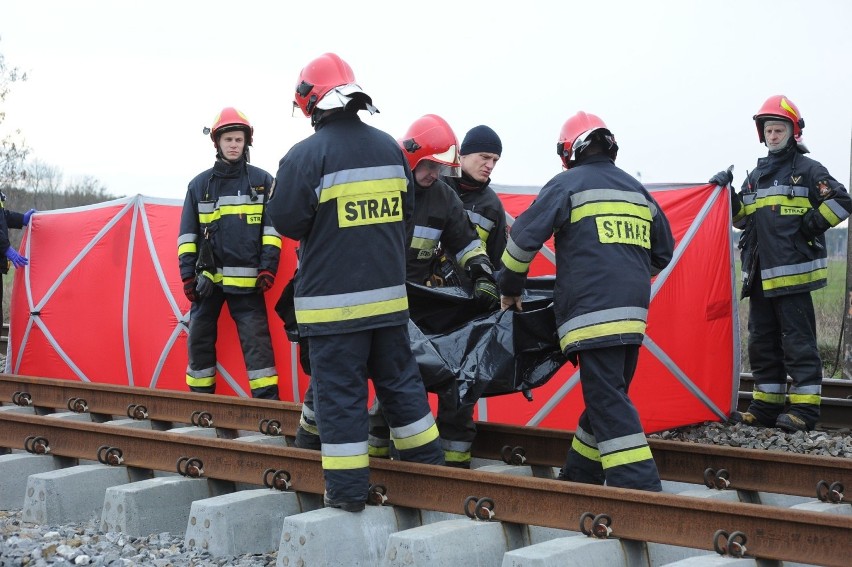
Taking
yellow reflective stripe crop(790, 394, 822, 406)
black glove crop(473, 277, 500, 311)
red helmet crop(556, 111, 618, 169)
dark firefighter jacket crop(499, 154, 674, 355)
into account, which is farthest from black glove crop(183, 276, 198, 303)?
yellow reflective stripe crop(790, 394, 822, 406)

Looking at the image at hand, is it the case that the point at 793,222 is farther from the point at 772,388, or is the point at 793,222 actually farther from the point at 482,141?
the point at 482,141

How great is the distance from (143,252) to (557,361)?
4544 millimetres

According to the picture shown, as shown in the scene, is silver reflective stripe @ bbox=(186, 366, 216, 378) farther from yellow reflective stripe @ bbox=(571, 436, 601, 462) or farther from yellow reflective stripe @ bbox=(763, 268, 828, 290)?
yellow reflective stripe @ bbox=(763, 268, 828, 290)

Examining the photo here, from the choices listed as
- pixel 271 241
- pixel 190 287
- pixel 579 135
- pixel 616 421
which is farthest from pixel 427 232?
pixel 190 287

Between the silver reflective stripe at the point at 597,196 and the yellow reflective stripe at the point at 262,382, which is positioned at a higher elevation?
the silver reflective stripe at the point at 597,196

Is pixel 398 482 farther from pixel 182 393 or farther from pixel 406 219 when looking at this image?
pixel 182 393

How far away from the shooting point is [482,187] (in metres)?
6.31

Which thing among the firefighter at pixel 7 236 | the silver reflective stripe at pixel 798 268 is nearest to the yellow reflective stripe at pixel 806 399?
the silver reflective stripe at pixel 798 268

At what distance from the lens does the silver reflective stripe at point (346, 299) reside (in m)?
4.44

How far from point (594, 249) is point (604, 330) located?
0.37 meters

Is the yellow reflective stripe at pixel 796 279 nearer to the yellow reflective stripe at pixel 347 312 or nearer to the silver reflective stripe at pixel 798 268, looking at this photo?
the silver reflective stripe at pixel 798 268

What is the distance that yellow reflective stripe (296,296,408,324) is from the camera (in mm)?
4434

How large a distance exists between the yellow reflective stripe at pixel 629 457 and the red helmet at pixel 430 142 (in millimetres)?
1832

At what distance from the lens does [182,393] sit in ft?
23.5
